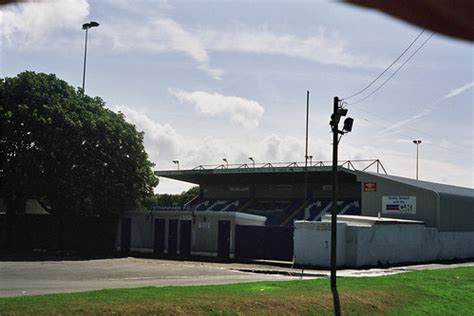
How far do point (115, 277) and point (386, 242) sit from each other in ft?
55.8

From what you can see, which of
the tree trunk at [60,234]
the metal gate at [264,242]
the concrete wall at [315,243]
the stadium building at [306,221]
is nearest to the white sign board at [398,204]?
the stadium building at [306,221]

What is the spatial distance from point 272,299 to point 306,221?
17.8 metres

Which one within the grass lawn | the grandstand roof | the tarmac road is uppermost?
the grandstand roof

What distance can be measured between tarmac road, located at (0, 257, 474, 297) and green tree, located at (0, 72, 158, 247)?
6676mm

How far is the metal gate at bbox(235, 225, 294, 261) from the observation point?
3581 cm

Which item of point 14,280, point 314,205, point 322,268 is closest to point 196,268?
point 322,268

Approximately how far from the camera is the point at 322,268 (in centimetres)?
3191

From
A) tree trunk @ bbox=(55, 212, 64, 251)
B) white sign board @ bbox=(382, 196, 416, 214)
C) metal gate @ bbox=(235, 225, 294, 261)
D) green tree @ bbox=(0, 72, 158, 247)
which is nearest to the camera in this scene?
metal gate @ bbox=(235, 225, 294, 261)

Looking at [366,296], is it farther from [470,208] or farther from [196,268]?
[470,208]

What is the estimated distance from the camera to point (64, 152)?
38.6m

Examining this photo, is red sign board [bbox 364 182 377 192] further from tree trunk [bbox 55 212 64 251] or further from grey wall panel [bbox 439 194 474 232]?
tree trunk [bbox 55 212 64 251]

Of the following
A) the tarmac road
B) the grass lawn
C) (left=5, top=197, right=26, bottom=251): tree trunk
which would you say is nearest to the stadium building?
the tarmac road

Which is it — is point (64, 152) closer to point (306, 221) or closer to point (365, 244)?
point (306, 221)

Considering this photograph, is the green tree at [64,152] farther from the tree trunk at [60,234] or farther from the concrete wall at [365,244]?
the concrete wall at [365,244]
